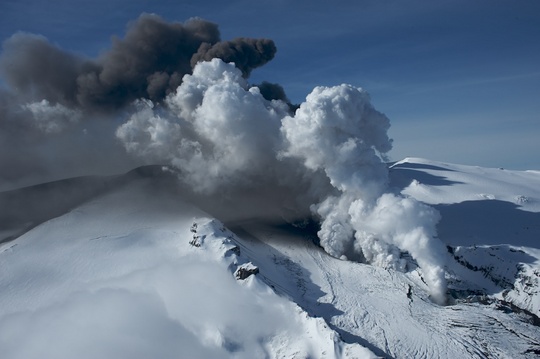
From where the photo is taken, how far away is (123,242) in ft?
148

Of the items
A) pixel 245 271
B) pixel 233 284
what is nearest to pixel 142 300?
pixel 233 284

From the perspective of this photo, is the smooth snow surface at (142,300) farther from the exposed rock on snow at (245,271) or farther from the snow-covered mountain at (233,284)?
the exposed rock on snow at (245,271)

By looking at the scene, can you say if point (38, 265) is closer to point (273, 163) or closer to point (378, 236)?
point (273, 163)

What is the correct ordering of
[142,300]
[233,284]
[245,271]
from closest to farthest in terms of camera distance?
1. [142,300]
2. [233,284]
3. [245,271]

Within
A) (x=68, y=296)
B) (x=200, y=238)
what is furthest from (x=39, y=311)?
(x=200, y=238)

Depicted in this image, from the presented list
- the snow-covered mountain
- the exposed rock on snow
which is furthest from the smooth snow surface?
the exposed rock on snow

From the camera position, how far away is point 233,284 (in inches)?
1506

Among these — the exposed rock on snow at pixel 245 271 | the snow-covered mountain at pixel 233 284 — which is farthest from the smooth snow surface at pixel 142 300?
the exposed rock on snow at pixel 245 271

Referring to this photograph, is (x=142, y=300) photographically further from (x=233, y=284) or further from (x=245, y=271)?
(x=245, y=271)

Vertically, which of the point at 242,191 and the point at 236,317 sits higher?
the point at 242,191

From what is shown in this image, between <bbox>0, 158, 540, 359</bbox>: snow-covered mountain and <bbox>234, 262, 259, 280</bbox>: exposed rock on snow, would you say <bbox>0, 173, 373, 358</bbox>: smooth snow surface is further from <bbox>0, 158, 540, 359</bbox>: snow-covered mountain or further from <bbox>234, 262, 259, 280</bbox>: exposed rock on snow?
<bbox>234, 262, 259, 280</bbox>: exposed rock on snow

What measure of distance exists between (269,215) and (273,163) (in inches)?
242

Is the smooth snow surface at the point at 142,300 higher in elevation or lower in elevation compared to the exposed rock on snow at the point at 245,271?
lower

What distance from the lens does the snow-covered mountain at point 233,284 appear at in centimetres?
3331
